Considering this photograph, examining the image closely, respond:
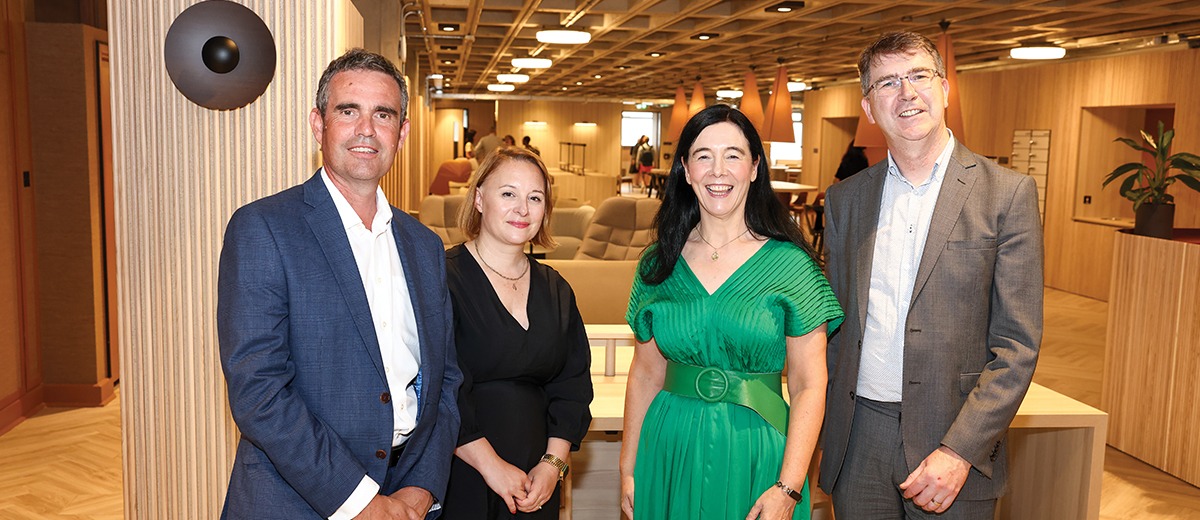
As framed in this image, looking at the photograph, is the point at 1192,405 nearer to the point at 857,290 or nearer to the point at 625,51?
the point at 857,290

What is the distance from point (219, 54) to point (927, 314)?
211 cm

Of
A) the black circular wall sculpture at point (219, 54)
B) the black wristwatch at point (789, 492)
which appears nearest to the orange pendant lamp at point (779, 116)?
the black circular wall sculpture at point (219, 54)

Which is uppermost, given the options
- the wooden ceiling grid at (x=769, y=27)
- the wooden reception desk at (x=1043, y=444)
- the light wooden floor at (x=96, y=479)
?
the wooden ceiling grid at (x=769, y=27)

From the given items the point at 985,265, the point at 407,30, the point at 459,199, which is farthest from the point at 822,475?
the point at 407,30

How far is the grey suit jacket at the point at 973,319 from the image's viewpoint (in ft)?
7.11

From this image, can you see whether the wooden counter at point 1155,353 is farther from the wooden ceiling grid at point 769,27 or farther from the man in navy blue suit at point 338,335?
the man in navy blue suit at point 338,335

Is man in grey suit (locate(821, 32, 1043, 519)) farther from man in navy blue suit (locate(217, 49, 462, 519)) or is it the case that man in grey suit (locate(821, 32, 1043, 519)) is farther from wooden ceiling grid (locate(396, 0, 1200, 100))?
wooden ceiling grid (locate(396, 0, 1200, 100))

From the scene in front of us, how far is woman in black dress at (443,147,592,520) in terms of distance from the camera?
2.31 m

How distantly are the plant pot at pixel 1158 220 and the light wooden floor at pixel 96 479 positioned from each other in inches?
50.5

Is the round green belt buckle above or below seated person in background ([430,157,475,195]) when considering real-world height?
Result: below

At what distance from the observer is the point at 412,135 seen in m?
11.8

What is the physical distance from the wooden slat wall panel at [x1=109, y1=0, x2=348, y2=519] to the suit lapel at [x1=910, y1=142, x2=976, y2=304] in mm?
1812

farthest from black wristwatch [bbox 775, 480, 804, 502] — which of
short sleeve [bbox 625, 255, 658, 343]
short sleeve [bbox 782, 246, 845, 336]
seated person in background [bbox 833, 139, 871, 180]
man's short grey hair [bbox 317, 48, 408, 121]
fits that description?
seated person in background [bbox 833, 139, 871, 180]

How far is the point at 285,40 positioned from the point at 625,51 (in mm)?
9292
